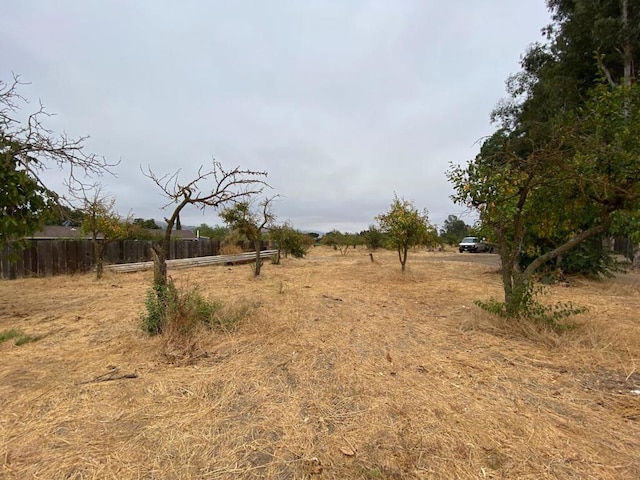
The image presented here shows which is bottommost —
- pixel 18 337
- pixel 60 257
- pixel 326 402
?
pixel 326 402

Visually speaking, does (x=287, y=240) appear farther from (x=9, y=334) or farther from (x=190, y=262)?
(x=9, y=334)

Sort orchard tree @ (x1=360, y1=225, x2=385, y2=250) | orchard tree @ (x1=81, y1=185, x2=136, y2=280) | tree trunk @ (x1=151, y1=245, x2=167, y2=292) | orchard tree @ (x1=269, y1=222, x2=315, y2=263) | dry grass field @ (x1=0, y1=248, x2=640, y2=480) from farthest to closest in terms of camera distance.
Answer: orchard tree @ (x1=360, y1=225, x2=385, y2=250) → orchard tree @ (x1=269, y1=222, x2=315, y2=263) → orchard tree @ (x1=81, y1=185, x2=136, y2=280) → tree trunk @ (x1=151, y1=245, x2=167, y2=292) → dry grass field @ (x1=0, y1=248, x2=640, y2=480)

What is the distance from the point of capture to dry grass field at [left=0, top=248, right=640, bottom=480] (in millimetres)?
1623

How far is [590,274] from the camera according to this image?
8.69 meters

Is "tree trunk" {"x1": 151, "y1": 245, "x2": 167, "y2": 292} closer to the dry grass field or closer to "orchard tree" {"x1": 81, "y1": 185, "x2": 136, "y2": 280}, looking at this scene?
the dry grass field

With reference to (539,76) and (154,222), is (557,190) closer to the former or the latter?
(539,76)

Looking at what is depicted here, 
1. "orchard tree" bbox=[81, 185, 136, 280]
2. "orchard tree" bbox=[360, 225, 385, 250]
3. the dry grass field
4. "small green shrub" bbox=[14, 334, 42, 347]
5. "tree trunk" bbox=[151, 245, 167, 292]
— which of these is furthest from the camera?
"orchard tree" bbox=[360, 225, 385, 250]

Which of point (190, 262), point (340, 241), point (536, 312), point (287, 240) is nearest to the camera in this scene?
point (536, 312)

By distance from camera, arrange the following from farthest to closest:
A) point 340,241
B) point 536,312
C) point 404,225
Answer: point 340,241 < point 404,225 < point 536,312

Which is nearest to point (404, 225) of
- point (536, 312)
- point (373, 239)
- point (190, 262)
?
point (536, 312)

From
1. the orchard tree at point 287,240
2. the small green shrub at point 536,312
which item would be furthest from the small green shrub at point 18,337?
the orchard tree at point 287,240

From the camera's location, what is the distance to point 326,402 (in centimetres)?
224

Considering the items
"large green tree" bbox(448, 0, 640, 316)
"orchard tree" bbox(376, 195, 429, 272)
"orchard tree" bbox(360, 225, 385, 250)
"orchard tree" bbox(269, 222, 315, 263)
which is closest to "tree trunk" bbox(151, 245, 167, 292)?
"large green tree" bbox(448, 0, 640, 316)

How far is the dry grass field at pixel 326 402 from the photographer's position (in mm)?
1623
